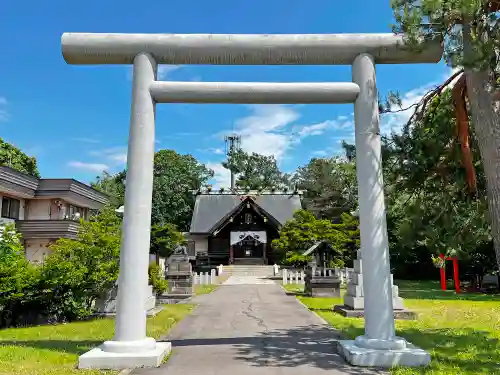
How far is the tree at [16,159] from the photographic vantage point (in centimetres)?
3203

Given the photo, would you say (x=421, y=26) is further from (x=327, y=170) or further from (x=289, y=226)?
(x=327, y=170)

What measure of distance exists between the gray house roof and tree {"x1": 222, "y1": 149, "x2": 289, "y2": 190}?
1657cm

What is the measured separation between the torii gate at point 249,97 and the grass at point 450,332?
799mm

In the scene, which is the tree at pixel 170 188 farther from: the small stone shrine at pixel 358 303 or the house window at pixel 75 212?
the small stone shrine at pixel 358 303

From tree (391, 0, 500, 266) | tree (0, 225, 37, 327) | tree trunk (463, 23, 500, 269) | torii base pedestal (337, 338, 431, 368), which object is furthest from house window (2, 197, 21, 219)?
tree trunk (463, 23, 500, 269)

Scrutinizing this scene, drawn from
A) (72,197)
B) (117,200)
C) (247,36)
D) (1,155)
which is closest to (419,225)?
(247,36)

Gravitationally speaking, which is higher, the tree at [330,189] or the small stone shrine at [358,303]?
the tree at [330,189]

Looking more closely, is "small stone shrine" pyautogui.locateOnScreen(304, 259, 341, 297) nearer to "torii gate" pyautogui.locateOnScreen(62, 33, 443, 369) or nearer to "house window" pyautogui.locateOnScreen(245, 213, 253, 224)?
"torii gate" pyautogui.locateOnScreen(62, 33, 443, 369)

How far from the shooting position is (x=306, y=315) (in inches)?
454

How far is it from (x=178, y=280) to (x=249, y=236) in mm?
19328

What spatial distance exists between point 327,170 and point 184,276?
3194cm

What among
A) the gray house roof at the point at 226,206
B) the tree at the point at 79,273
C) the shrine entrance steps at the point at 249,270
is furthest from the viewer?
the gray house roof at the point at 226,206

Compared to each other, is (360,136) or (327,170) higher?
(327,170)

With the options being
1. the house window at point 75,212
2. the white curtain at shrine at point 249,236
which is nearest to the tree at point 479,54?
the house window at point 75,212
